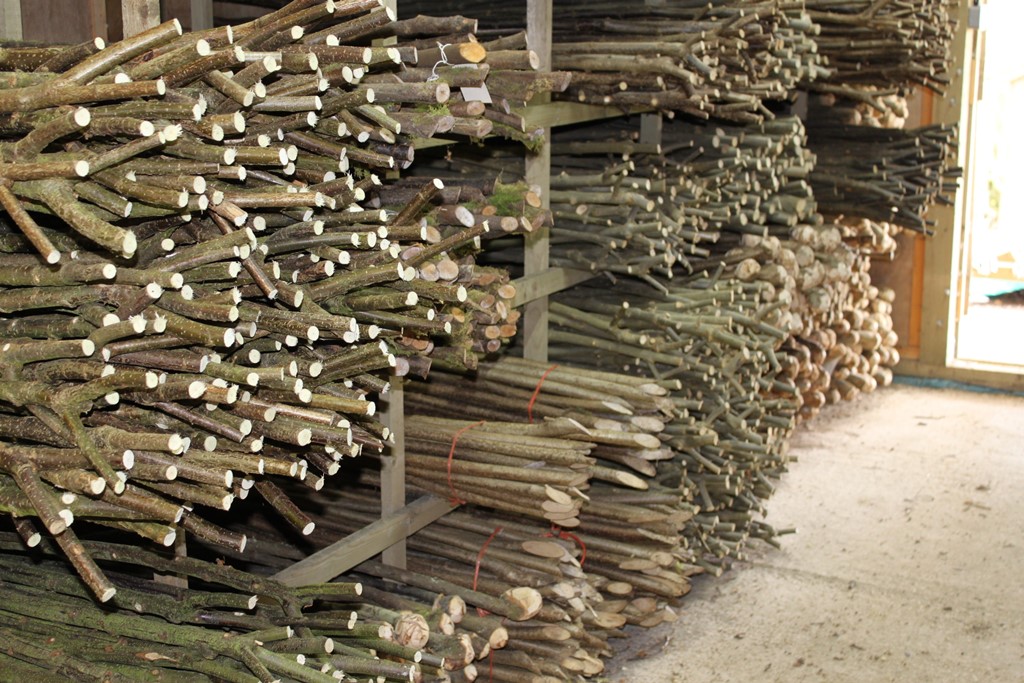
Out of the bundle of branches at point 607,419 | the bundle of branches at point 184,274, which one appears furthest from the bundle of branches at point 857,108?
the bundle of branches at point 184,274

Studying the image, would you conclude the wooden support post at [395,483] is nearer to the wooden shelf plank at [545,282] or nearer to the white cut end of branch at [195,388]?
the wooden shelf plank at [545,282]

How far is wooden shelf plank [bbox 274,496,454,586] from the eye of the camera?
4.05 metres

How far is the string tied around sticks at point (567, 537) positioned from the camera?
500cm

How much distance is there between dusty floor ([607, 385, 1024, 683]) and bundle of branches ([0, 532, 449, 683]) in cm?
178

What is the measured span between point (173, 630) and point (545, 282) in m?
2.69

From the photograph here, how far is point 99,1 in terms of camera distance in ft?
16.7

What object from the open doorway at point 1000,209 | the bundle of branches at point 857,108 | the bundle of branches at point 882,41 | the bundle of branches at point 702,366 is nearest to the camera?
the bundle of branches at point 702,366

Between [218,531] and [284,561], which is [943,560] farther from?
[218,531]

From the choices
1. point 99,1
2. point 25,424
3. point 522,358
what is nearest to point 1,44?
point 25,424

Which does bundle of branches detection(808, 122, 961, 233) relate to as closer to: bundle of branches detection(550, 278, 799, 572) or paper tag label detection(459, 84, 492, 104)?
bundle of branches detection(550, 278, 799, 572)

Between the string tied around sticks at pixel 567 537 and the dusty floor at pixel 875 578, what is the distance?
460 millimetres

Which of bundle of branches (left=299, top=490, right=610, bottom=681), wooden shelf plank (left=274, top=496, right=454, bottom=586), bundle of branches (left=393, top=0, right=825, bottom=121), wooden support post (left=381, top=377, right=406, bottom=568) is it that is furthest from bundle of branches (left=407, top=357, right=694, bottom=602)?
bundle of branches (left=393, top=0, right=825, bottom=121)

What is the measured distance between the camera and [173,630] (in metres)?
3.26

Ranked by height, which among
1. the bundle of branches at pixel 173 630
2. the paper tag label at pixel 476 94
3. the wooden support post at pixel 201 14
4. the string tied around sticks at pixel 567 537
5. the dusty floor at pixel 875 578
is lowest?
the dusty floor at pixel 875 578
